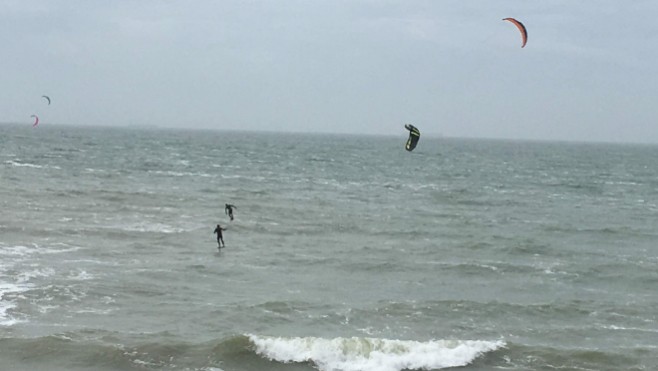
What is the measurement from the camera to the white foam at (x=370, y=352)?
61.2 ft

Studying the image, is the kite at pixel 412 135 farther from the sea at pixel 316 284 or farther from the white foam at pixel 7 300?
the white foam at pixel 7 300

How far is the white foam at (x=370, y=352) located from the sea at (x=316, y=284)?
0.05 meters

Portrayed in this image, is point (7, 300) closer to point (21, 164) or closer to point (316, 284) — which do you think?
point (316, 284)

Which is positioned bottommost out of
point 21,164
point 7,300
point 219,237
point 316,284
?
point 7,300

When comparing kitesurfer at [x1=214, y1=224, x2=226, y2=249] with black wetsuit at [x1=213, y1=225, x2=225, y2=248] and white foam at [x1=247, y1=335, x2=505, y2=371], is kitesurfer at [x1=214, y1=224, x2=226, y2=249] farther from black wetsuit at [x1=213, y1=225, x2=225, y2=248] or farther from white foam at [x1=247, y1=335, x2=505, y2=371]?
white foam at [x1=247, y1=335, x2=505, y2=371]

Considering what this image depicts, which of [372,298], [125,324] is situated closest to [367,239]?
[372,298]

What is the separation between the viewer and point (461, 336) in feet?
68.8

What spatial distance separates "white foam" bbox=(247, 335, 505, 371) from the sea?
0.17ft

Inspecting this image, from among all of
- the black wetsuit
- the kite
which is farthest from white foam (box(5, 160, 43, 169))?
the kite

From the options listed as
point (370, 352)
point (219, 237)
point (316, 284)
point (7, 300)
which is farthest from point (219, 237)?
point (370, 352)

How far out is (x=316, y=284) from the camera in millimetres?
26250

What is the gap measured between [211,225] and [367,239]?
8096 millimetres

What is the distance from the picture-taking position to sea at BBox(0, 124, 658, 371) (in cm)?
1917

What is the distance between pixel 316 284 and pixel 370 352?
724cm
